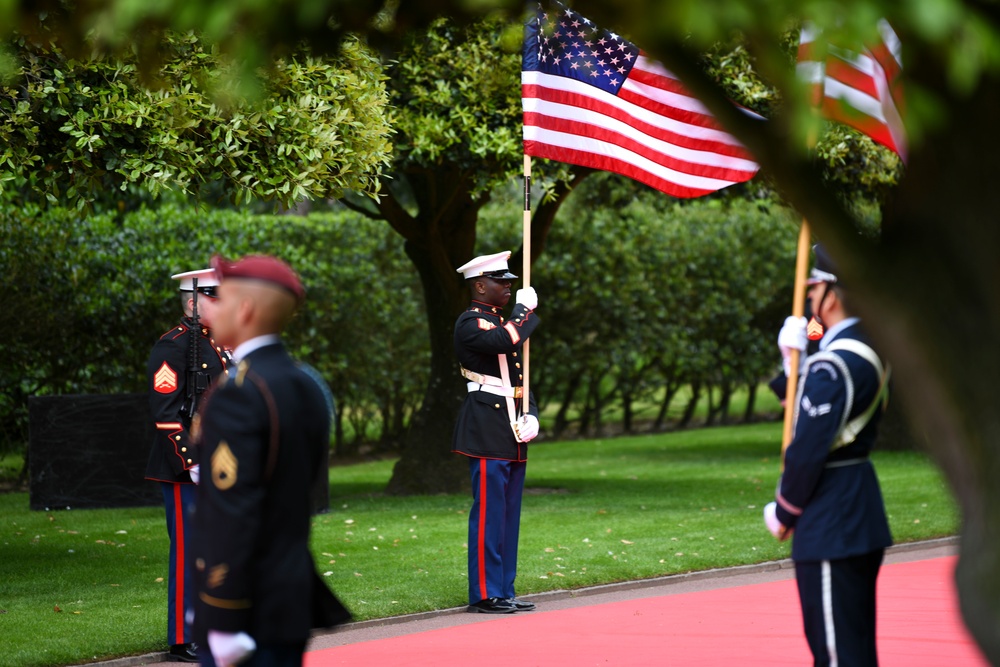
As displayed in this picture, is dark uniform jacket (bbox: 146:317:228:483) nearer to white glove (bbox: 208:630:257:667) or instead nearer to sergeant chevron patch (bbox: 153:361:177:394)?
sergeant chevron patch (bbox: 153:361:177:394)

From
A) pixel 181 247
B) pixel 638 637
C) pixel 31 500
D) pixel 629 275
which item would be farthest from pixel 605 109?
pixel 629 275

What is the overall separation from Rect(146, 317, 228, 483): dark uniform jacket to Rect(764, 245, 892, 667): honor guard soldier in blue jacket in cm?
367

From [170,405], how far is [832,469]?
3937 millimetres

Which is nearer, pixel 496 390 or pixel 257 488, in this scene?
pixel 257 488

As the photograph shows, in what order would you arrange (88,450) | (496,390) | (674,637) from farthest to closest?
(88,450), (496,390), (674,637)

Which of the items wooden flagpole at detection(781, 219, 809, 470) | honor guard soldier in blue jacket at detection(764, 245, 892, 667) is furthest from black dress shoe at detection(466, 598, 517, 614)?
honor guard soldier in blue jacket at detection(764, 245, 892, 667)

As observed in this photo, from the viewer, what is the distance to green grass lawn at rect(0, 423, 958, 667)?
811 centimetres

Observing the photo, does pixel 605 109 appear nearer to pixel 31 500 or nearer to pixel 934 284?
pixel 934 284

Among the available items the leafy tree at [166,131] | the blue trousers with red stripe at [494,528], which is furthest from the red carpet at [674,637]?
the leafy tree at [166,131]

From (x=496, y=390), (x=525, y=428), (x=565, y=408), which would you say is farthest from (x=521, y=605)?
(x=565, y=408)

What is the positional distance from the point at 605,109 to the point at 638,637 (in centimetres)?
381

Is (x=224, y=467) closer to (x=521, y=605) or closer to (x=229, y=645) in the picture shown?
(x=229, y=645)

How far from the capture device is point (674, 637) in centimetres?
750

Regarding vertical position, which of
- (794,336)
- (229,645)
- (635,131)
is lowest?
(229,645)
